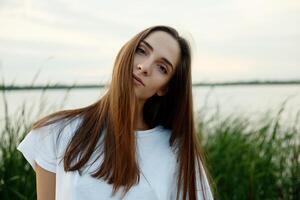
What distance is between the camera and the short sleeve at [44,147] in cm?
176

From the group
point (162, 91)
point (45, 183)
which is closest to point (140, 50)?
point (162, 91)

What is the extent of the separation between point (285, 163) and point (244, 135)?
1.06 feet

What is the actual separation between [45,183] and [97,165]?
0.20 m

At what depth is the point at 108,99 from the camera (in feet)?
5.78

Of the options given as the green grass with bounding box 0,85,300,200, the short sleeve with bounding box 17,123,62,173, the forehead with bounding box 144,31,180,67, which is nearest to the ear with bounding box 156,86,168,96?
the forehead with bounding box 144,31,180,67

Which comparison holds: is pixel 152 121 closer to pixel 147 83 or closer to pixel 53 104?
pixel 147 83

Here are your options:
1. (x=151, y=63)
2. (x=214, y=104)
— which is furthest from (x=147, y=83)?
(x=214, y=104)

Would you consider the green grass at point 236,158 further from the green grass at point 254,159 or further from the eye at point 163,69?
the eye at point 163,69

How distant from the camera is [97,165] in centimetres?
172

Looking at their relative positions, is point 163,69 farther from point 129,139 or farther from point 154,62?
point 129,139

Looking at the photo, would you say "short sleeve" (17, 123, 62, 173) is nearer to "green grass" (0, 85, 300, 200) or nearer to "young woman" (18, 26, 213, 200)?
"young woman" (18, 26, 213, 200)

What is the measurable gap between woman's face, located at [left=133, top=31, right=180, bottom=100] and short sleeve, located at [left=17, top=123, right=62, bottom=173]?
30cm

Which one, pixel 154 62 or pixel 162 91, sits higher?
pixel 154 62

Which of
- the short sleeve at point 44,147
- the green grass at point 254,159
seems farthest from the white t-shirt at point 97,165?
the green grass at point 254,159
